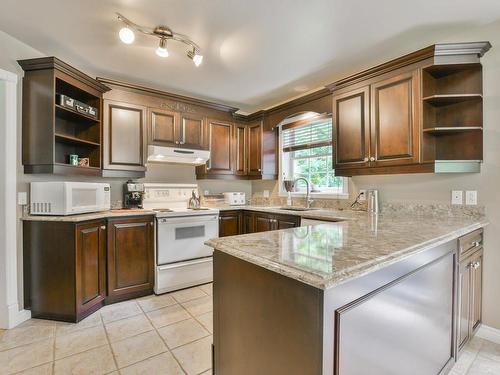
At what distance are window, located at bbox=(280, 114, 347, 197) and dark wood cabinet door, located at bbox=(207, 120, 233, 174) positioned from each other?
2.61 ft

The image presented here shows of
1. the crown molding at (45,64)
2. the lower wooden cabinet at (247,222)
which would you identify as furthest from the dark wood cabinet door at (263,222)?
the crown molding at (45,64)

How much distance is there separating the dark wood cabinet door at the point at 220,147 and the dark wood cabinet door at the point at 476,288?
9.61 ft

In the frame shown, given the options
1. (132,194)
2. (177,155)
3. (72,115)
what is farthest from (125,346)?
(72,115)

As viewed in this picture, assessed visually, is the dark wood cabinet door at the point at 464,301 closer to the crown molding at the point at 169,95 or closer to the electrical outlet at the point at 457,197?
the electrical outlet at the point at 457,197

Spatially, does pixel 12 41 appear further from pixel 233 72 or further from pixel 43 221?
pixel 233 72

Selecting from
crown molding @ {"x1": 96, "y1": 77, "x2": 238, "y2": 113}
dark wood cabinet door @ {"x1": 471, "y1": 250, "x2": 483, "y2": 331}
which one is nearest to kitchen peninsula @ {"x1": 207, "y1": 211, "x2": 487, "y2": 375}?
dark wood cabinet door @ {"x1": 471, "y1": 250, "x2": 483, "y2": 331}

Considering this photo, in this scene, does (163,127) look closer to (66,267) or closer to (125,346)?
(66,267)

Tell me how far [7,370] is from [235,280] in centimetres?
177

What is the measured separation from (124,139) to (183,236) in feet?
4.31

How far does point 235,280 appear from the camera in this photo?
3.86 ft

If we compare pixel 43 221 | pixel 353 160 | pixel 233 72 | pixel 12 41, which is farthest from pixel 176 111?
pixel 353 160

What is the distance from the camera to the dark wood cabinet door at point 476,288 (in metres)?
1.92

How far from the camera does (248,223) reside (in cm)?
364

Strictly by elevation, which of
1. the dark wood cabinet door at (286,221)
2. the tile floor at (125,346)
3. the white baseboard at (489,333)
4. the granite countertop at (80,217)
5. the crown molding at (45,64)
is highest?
the crown molding at (45,64)
